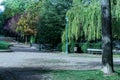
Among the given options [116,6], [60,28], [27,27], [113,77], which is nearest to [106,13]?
[113,77]

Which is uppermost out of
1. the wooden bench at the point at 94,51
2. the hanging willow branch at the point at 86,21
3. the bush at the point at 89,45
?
the hanging willow branch at the point at 86,21

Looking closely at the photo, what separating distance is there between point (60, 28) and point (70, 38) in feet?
20.3

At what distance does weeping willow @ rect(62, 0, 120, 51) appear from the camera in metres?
33.7

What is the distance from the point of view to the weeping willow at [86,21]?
110ft

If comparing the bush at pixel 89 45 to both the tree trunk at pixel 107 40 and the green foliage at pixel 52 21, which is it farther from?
the tree trunk at pixel 107 40

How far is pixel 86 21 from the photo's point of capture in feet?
116

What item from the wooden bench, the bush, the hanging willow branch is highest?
the hanging willow branch

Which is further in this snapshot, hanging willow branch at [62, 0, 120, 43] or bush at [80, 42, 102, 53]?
bush at [80, 42, 102, 53]

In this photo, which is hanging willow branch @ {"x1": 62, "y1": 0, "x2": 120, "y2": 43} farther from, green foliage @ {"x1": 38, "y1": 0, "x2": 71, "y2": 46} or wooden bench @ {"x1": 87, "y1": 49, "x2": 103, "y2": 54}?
green foliage @ {"x1": 38, "y1": 0, "x2": 71, "y2": 46}

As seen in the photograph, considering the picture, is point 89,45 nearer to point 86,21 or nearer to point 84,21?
point 84,21

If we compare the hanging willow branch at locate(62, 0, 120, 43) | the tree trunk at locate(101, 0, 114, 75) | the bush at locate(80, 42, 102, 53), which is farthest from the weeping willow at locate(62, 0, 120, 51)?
the tree trunk at locate(101, 0, 114, 75)

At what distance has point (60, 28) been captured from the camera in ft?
143

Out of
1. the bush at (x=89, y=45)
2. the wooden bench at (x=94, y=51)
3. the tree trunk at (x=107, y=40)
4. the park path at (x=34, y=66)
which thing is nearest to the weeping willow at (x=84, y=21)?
the wooden bench at (x=94, y=51)

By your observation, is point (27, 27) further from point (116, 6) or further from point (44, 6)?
point (116, 6)
